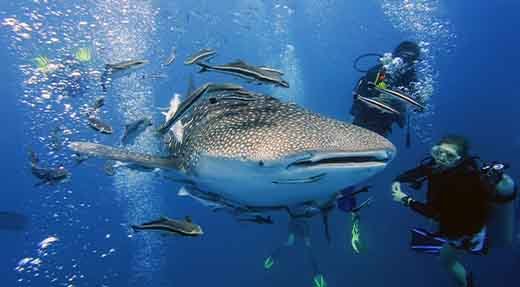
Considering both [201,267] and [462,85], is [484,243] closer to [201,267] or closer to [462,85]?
[201,267]

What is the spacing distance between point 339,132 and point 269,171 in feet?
1.86

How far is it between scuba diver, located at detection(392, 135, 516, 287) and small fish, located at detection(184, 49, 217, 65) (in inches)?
116

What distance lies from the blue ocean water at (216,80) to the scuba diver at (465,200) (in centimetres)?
1155

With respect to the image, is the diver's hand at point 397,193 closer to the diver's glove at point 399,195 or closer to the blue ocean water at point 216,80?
the diver's glove at point 399,195

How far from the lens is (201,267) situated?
30938 millimetres

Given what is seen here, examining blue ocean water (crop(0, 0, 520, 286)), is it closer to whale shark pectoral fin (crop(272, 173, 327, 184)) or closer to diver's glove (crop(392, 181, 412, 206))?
diver's glove (crop(392, 181, 412, 206))

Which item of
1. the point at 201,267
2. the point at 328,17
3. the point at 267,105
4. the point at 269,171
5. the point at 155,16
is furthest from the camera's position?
the point at 328,17

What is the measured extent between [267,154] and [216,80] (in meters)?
38.0

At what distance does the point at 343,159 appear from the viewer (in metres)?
2.64

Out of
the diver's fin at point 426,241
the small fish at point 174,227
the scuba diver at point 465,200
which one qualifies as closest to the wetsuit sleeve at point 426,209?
the scuba diver at point 465,200

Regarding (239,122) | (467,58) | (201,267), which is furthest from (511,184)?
(467,58)

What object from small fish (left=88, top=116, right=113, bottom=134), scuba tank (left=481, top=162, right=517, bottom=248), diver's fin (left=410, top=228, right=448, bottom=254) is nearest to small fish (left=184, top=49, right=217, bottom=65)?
small fish (left=88, top=116, right=113, bottom=134)

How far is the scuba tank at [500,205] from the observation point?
471 cm

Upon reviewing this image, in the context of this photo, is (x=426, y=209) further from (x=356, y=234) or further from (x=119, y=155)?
(x=119, y=155)
